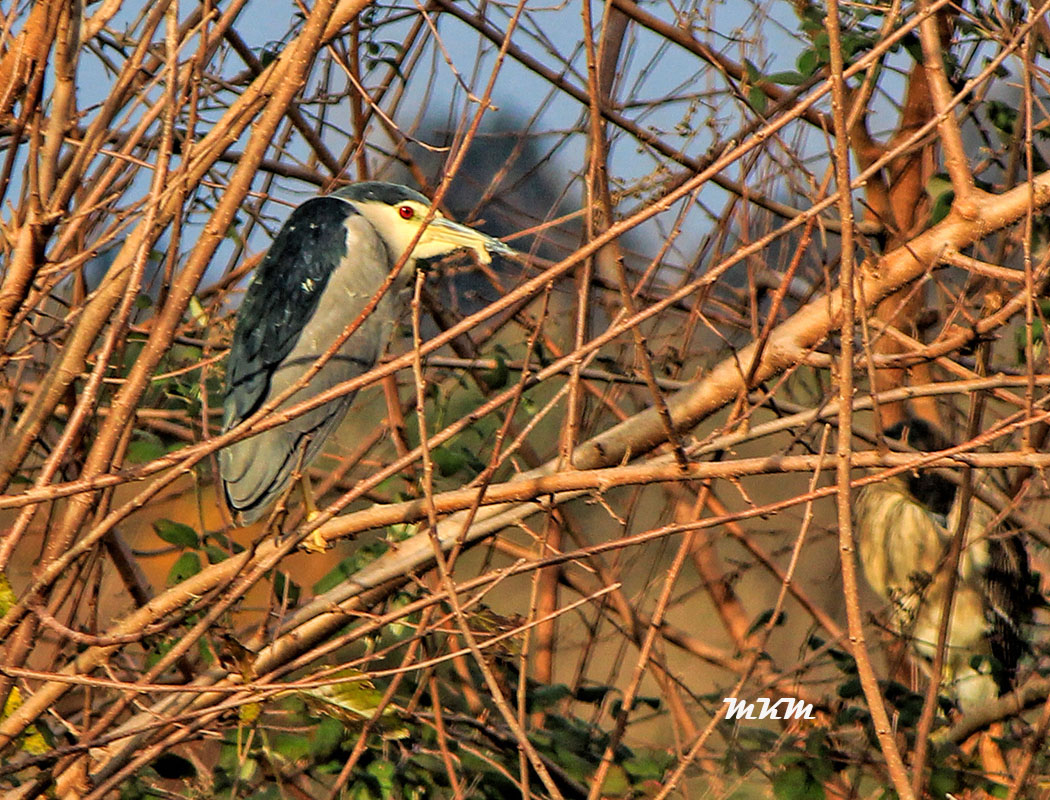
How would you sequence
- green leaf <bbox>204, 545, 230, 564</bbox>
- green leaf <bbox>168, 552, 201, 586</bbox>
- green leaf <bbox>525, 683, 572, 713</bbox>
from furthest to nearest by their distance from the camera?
green leaf <bbox>204, 545, 230, 564</bbox>
green leaf <bbox>168, 552, 201, 586</bbox>
green leaf <bbox>525, 683, 572, 713</bbox>

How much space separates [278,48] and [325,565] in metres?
4.21

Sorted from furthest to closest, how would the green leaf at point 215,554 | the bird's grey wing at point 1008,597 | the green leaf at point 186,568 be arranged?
1. the bird's grey wing at point 1008,597
2. the green leaf at point 215,554
3. the green leaf at point 186,568

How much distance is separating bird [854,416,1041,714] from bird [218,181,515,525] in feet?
4.98

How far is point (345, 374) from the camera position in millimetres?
3256

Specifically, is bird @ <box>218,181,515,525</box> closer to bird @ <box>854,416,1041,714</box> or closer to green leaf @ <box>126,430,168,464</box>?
green leaf @ <box>126,430,168,464</box>

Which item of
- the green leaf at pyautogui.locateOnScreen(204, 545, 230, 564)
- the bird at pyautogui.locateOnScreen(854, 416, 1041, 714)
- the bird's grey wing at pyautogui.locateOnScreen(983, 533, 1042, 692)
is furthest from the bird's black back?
the bird's grey wing at pyautogui.locateOnScreen(983, 533, 1042, 692)

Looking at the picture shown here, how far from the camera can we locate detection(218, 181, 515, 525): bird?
2955 mm

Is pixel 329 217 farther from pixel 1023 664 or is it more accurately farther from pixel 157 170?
pixel 1023 664

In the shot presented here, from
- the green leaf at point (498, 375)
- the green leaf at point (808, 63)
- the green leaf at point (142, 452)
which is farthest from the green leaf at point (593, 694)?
the green leaf at point (808, 63)

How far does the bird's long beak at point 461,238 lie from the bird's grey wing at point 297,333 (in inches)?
10.7

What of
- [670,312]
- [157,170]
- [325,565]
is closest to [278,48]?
[670,312]

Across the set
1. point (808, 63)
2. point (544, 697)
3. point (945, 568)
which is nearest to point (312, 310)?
point (544, 697)

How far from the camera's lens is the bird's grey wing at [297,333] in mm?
2953

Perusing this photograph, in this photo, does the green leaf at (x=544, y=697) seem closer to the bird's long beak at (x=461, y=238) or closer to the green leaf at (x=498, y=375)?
the green leaf at (x=498, y=375)
